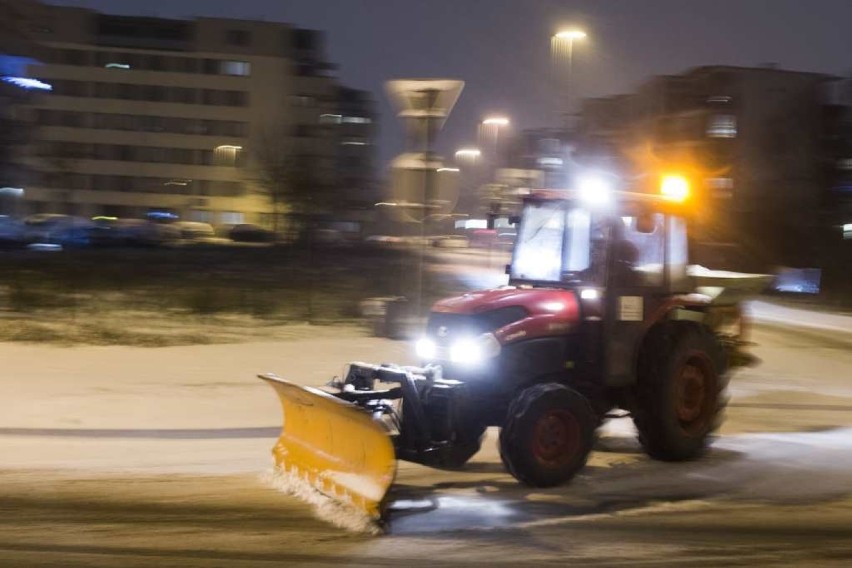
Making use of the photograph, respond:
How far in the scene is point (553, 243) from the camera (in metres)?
9.82

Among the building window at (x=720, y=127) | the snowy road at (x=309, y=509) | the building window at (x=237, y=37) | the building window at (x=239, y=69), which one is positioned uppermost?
the building window at (x=237, y=37)

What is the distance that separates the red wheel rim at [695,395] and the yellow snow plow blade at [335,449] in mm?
3589

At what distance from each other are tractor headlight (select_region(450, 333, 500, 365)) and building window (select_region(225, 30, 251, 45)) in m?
96.0

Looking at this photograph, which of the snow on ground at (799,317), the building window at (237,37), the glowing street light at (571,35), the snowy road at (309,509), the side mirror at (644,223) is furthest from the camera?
the building window at (237,37)

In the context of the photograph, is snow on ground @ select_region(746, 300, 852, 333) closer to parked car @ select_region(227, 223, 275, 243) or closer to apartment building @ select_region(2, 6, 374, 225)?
parked car @ select_region(227, 223, 275, 243)

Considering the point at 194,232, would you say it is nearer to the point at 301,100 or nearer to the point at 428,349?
the point at 301,100

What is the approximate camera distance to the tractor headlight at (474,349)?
8.90 m

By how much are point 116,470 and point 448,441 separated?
3.20 metres

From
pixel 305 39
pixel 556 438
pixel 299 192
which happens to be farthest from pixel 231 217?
pixel 556 438

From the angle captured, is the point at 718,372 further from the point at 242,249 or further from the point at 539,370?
the point at 242,249

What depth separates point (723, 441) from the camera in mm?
11641

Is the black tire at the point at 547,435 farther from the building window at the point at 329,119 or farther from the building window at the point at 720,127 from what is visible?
the building window at the point at 329,119

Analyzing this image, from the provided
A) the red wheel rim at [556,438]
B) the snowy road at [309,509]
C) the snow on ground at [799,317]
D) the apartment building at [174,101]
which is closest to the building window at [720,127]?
the snow on ground at [799,317]

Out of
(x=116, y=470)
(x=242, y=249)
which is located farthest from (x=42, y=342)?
(x=242, y=249)
